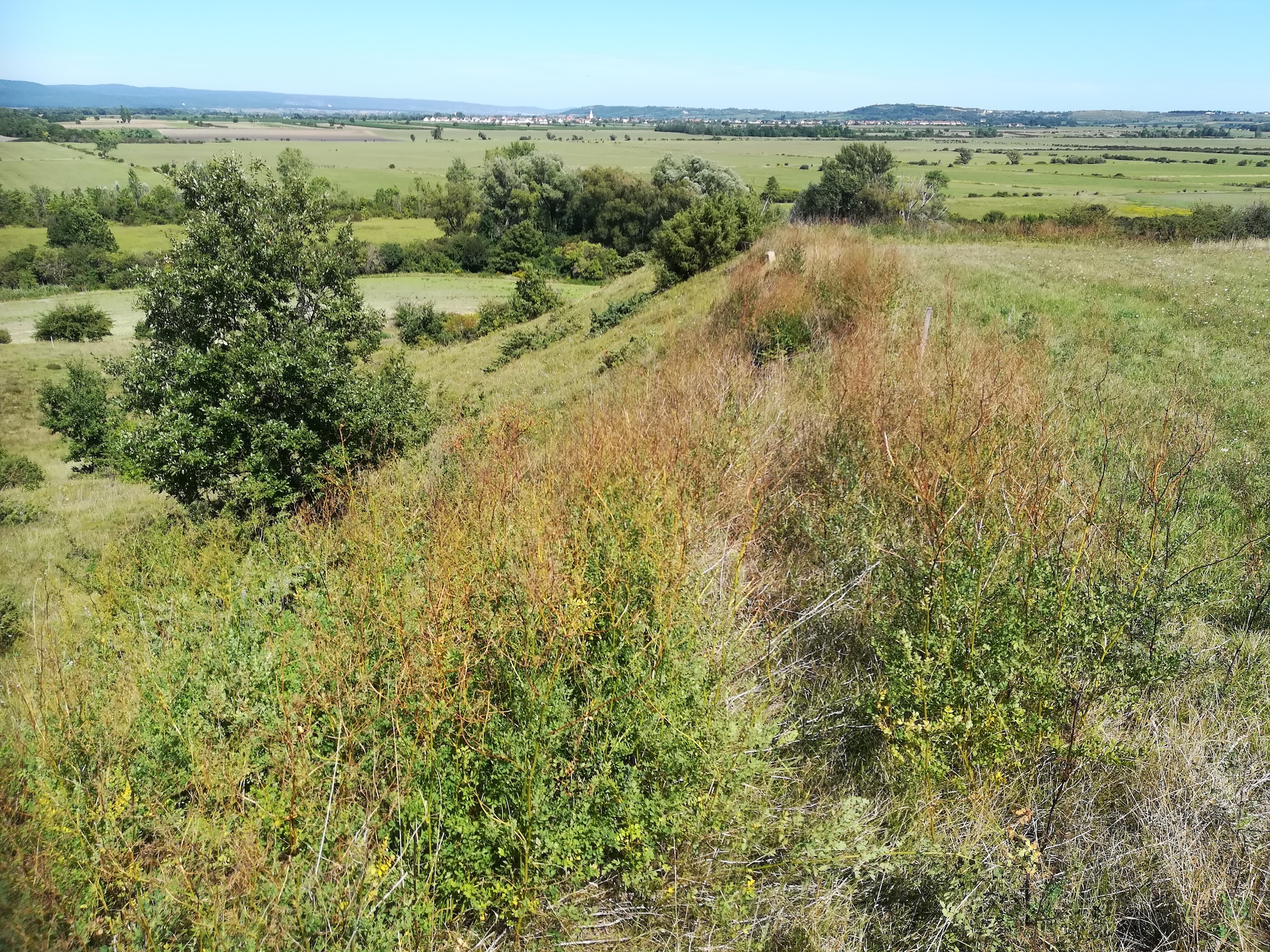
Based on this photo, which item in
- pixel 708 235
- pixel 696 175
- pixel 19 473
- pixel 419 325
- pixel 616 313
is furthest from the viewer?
pixel 696 175

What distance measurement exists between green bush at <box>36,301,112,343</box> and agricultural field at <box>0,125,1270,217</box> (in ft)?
25.6

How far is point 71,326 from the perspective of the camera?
137 feet

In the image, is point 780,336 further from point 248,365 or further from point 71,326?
point 71,326

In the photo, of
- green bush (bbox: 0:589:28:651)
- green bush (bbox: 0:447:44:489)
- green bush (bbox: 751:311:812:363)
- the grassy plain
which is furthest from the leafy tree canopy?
green bush (bbox: 0:589:28:651)

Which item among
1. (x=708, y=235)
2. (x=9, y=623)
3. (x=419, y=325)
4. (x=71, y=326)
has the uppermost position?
(x=708, y=235)

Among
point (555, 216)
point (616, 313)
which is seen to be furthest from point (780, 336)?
point (555, 216)

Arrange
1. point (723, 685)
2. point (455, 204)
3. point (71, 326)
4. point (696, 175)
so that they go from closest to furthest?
point (723, 685)
point (71, 326)
point (696, 175)
point (455, 204)

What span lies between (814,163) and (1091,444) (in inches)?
3356

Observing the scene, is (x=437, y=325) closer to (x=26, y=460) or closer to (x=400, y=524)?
(x=26, y=460)

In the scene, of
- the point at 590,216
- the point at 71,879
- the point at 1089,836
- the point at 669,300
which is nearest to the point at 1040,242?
the point at 669,300

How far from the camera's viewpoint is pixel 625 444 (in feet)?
18.4

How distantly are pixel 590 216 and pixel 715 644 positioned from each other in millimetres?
67861

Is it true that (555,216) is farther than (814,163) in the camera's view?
No

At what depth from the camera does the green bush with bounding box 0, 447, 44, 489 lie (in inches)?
993
